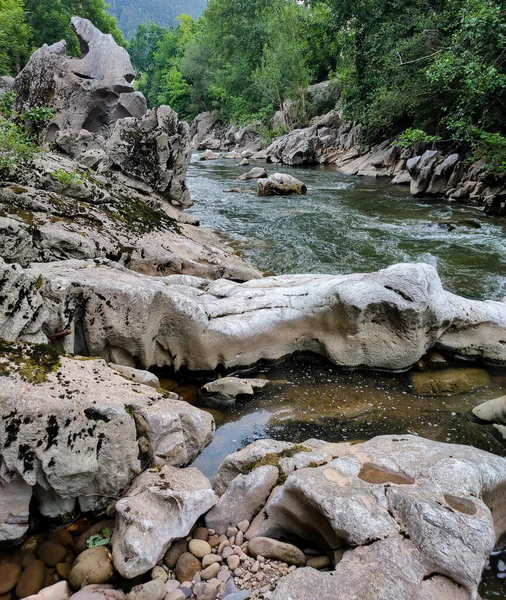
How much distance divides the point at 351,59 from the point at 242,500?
28835mm

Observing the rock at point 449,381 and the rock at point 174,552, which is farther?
the rock at point 449,381

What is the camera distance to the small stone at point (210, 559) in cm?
253

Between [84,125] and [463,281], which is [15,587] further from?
[84,125]

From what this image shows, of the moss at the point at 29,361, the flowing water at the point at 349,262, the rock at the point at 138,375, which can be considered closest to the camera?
the moss at the point at 29,361

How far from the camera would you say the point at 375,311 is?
16.9ft

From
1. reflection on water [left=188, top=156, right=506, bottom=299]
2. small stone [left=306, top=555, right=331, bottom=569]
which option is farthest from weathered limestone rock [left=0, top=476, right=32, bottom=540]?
reflection on water [left=188, top=156, right=506, bottom=299]

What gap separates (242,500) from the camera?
2.85m

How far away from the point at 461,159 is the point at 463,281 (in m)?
12.7

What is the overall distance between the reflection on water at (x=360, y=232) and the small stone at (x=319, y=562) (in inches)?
257

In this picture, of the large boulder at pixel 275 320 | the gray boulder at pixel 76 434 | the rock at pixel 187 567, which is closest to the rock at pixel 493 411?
the large boulder at pixel 275 320

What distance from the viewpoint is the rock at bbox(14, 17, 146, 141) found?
18.0 m

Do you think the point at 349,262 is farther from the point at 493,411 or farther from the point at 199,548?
the point at 199,548

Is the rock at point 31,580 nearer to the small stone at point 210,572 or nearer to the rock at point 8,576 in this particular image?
the rock at point 8,576

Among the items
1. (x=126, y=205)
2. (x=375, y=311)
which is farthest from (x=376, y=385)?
(x=126, y=205)
